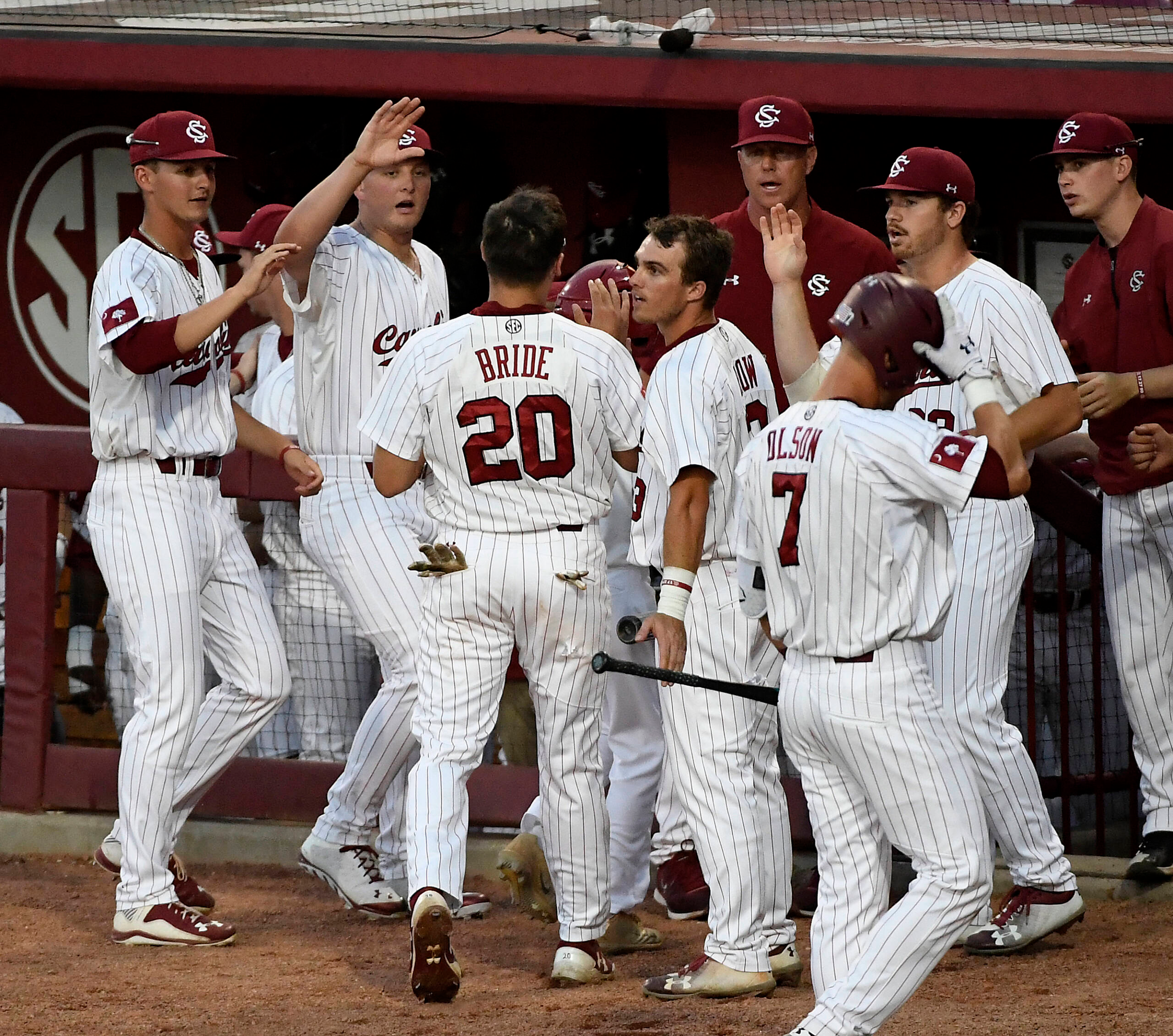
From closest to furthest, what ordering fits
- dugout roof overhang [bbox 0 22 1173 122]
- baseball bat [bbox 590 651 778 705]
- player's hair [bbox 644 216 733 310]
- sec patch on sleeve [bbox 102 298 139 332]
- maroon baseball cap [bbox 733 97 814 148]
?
baseball bat [bbox 590 651 778 705]
player's hair [bbox 644 216 733 310]
sec patch on sleeve [bbox 102 298 139 332]
maroon baseball cap [bbox 733 97 814 148]
dugout roof overhang [bbox 0 22 1173 122]

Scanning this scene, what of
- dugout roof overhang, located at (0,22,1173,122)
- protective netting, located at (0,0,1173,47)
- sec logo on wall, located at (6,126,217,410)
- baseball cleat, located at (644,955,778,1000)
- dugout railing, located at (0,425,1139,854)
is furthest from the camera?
sec logo on wall, located at (6,126,217,410)

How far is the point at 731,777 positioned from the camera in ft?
13.0

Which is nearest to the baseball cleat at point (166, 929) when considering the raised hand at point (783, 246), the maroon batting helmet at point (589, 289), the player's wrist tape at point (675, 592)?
the player's wrist tape at point (675, 592)

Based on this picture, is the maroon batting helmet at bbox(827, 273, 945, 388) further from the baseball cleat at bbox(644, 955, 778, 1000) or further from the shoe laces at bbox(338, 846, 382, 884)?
the shoe laces at bbox(338, 846, 382, 884)

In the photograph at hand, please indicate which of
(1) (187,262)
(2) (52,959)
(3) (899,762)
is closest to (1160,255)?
(3) (899,762)

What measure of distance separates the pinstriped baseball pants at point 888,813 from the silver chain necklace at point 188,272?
2.16 m

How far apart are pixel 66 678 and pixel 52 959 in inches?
56.9

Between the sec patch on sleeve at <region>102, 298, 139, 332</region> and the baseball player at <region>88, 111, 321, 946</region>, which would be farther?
the baseball player at <region>88, 111, 321, 946</region>

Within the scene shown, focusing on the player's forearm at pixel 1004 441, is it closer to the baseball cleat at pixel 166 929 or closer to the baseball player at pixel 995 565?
the baseball player at pixel 995 565

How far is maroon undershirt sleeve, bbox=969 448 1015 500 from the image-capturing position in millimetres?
3135

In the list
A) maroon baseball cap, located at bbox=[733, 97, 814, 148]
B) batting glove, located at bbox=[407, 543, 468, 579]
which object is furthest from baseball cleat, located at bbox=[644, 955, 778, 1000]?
maroon baseball cap, located at bbox=[733, 97, 814, 148]

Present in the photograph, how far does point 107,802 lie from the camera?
18.1ft

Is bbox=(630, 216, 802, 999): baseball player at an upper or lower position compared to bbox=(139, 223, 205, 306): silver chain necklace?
lower

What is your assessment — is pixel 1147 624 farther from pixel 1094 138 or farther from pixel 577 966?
pixel 577 966
